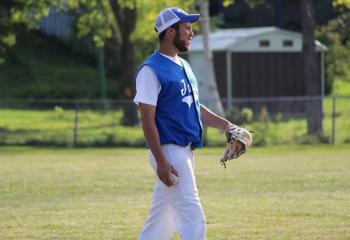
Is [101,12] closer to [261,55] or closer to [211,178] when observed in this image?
[261,55]

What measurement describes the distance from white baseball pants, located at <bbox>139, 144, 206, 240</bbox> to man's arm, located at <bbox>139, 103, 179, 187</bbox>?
0.13 meters

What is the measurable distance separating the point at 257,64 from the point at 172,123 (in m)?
29.7

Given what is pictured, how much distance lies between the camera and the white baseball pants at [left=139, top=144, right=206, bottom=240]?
743 centimetres

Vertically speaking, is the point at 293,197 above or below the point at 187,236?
below

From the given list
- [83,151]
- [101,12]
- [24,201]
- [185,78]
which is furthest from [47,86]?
[185,78]

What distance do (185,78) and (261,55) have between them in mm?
29549

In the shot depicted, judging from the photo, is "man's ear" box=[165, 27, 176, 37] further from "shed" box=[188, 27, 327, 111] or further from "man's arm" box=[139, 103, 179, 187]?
"shed" box=[188, 27, 327, 111]

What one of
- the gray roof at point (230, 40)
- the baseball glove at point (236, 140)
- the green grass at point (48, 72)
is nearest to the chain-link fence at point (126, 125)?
the gray roof at point (230, 40)

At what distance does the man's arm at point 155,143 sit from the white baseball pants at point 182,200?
0.13 meters

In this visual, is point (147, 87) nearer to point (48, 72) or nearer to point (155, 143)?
point (155, 143)

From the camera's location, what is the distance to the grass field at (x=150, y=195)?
1070cm

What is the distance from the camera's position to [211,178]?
16.7 m

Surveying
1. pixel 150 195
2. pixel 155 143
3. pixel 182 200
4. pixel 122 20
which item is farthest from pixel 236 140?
pixel 122 20

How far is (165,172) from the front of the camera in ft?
23.9
